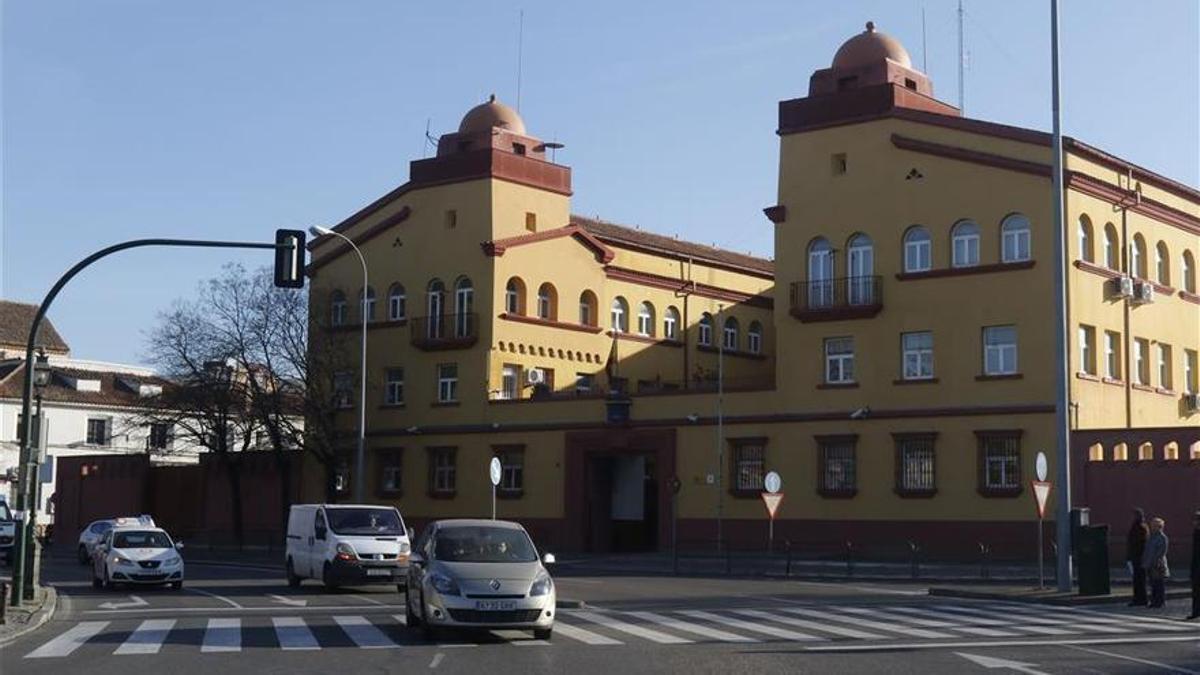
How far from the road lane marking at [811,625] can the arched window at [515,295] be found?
107ft

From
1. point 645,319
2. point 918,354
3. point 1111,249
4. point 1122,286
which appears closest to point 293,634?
point 918,354

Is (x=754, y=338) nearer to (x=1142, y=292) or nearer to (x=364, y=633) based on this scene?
(x=1142, y=292)

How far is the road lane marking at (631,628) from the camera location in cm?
2080

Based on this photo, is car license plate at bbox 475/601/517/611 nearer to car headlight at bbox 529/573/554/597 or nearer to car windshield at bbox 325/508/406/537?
car headlight at bbox 529/573/554/597

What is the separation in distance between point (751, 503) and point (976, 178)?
1260cm

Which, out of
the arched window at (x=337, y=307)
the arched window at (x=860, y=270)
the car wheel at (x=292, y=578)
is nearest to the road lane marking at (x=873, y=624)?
the car wheel at (x=292, y=578)

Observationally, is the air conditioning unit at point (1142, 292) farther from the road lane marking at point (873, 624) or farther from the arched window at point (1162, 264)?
the road lane marking at point (873, 624)

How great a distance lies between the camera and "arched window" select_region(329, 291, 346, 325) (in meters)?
63.4

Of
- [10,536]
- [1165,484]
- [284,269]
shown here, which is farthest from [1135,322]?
[10,536]

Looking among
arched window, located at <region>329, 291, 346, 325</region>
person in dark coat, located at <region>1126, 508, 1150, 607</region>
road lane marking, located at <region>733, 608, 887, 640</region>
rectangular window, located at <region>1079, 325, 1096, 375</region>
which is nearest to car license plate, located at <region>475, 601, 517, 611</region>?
road lane marking, located at <region>733, 608, 887, 640</region>

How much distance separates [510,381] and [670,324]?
1004 cm

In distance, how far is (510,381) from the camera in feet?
191

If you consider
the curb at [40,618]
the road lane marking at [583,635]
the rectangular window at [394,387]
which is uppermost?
the rectangular window at [394,387]

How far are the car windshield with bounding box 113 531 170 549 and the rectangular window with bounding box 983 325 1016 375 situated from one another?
24.6 meters
